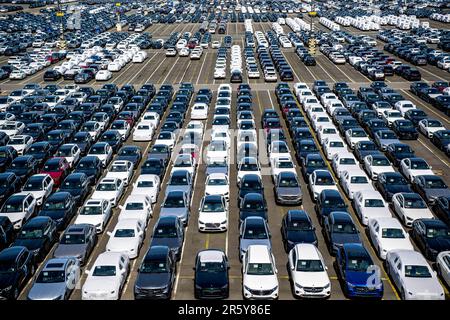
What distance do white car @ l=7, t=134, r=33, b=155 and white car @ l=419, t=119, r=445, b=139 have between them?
27.6 metres

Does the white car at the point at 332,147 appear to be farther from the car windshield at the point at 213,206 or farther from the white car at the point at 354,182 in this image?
the car windshield at the point at 213,206

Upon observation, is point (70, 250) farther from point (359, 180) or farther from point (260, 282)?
point (359, 180)

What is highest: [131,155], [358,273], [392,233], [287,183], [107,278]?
[358,273]

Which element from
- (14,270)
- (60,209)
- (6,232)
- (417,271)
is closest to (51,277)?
(14,270)

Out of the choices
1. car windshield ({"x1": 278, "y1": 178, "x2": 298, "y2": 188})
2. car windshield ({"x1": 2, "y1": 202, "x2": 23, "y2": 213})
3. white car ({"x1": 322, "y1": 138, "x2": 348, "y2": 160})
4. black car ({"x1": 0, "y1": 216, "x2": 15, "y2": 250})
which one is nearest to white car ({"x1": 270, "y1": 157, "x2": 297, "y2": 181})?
car windshield ({"x1": 278, "y1": 178, "x2": 298, "y2": 188})

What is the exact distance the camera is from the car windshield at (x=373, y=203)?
22.5m

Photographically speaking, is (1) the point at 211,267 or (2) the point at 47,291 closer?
(2) the point at 47,291

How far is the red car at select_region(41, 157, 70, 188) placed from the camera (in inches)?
1068

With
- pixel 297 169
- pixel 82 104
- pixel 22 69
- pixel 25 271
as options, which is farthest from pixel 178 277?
pixel 22 69

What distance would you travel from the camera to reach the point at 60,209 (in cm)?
2280

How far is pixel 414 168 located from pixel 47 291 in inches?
790
